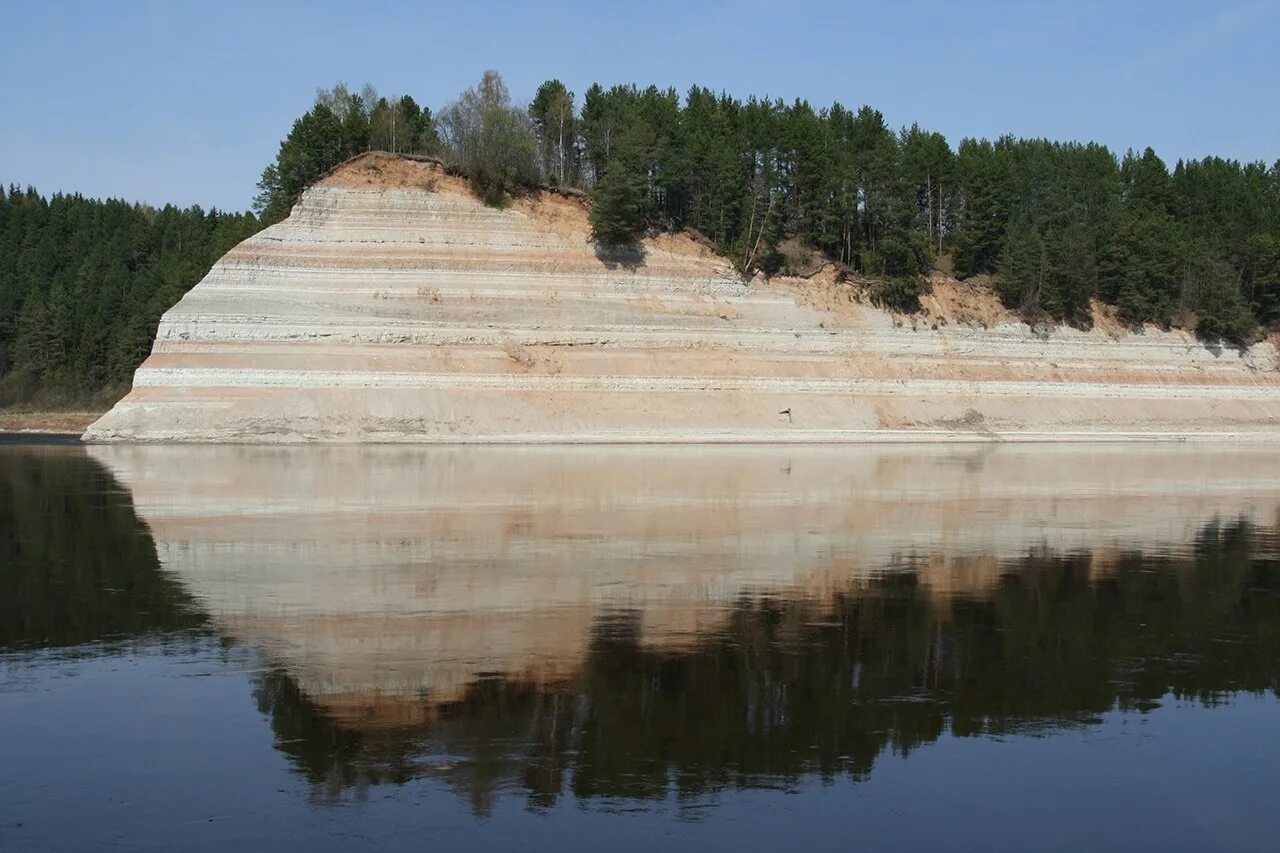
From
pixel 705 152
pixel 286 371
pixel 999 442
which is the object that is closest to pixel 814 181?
pixel 705 152

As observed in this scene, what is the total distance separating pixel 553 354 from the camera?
A: 61375 mm

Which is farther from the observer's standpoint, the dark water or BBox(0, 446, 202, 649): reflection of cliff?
BBox(0, 446, 202, 649): reflection of cliff

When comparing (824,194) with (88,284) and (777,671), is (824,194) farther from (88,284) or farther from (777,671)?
(88,284)

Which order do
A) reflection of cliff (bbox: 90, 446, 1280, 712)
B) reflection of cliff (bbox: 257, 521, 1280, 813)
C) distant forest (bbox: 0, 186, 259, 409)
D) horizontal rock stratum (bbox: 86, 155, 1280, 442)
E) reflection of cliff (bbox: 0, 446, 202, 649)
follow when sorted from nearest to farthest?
reflection of cliff (bbox: 257, 521, 1280, 813)
reflection of cliff (bbox: 90, 446, 1280, 712)
reflection of cliff (bbox: 0, 446, 202, 649)
horizontal rock stratum (bbox: 86, 155, 1280, 442)
distant forest (bbox: 0, 186, 259, 409)

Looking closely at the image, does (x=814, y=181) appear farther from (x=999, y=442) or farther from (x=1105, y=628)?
(x=1105, y=628)

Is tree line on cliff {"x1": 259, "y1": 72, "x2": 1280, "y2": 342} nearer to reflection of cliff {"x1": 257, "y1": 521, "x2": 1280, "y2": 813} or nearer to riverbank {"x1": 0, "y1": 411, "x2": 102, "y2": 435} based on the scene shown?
riverbank {"x1": 0, "y1": 411, "x2": 102, "y2": 435}

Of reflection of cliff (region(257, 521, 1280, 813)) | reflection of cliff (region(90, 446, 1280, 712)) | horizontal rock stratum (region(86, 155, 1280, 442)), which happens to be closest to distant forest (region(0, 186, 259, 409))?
horizontal rock stratum (region(86, 155, 1280, 442))

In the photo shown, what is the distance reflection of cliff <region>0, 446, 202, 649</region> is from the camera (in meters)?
14.4

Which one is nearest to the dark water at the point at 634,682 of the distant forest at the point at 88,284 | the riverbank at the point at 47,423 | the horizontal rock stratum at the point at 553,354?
the horizontal rock stratum at the point at 553,354

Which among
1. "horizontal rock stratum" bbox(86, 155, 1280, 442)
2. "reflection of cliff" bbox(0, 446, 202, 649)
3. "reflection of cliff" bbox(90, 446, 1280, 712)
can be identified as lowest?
"reflection of cliff" bbox(0, 446, 202, 649)

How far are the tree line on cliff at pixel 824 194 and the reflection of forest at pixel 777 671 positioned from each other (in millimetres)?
49454

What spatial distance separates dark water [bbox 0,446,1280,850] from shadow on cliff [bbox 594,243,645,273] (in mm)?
41582

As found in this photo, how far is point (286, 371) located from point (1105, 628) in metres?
48.5

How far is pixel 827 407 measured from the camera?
6200 centimetres
